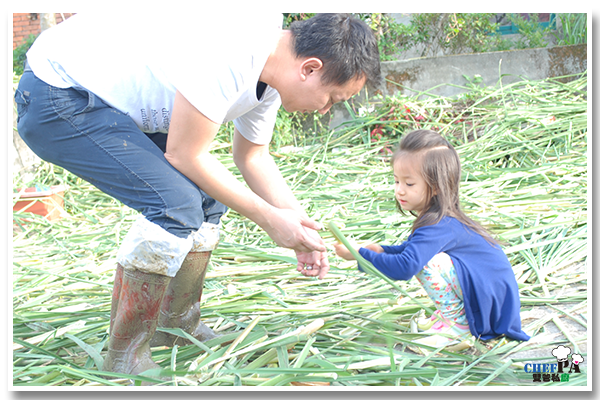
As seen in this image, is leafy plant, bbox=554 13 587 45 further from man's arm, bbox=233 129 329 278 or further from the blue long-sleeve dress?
man's arm, bbox=233 129 329 278

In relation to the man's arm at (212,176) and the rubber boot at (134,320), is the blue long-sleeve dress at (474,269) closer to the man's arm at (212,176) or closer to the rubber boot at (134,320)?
the man's arm at (212,176)

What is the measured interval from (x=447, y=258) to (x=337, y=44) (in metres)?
0.72

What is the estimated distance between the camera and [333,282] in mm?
2098

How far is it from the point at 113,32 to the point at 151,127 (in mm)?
275

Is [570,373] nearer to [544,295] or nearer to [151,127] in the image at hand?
[544,295]

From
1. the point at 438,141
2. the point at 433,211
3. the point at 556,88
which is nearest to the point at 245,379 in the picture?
the point at 433,211

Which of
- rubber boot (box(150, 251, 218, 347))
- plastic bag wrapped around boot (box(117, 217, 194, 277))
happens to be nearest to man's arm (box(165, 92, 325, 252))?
plastic bag wrapped around boot (box(117, 217, 194, 277))

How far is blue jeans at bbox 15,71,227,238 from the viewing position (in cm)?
132

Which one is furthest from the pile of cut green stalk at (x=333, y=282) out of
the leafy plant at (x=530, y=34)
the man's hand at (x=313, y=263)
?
the leafy plant at (x=530, y=34)

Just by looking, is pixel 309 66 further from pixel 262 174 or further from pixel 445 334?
pixel 445 334

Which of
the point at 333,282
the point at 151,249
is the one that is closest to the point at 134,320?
the point at 151,249

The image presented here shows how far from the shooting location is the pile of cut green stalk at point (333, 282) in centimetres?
139

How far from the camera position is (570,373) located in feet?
4.39

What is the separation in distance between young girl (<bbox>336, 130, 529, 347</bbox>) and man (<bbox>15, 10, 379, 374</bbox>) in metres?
0.32
